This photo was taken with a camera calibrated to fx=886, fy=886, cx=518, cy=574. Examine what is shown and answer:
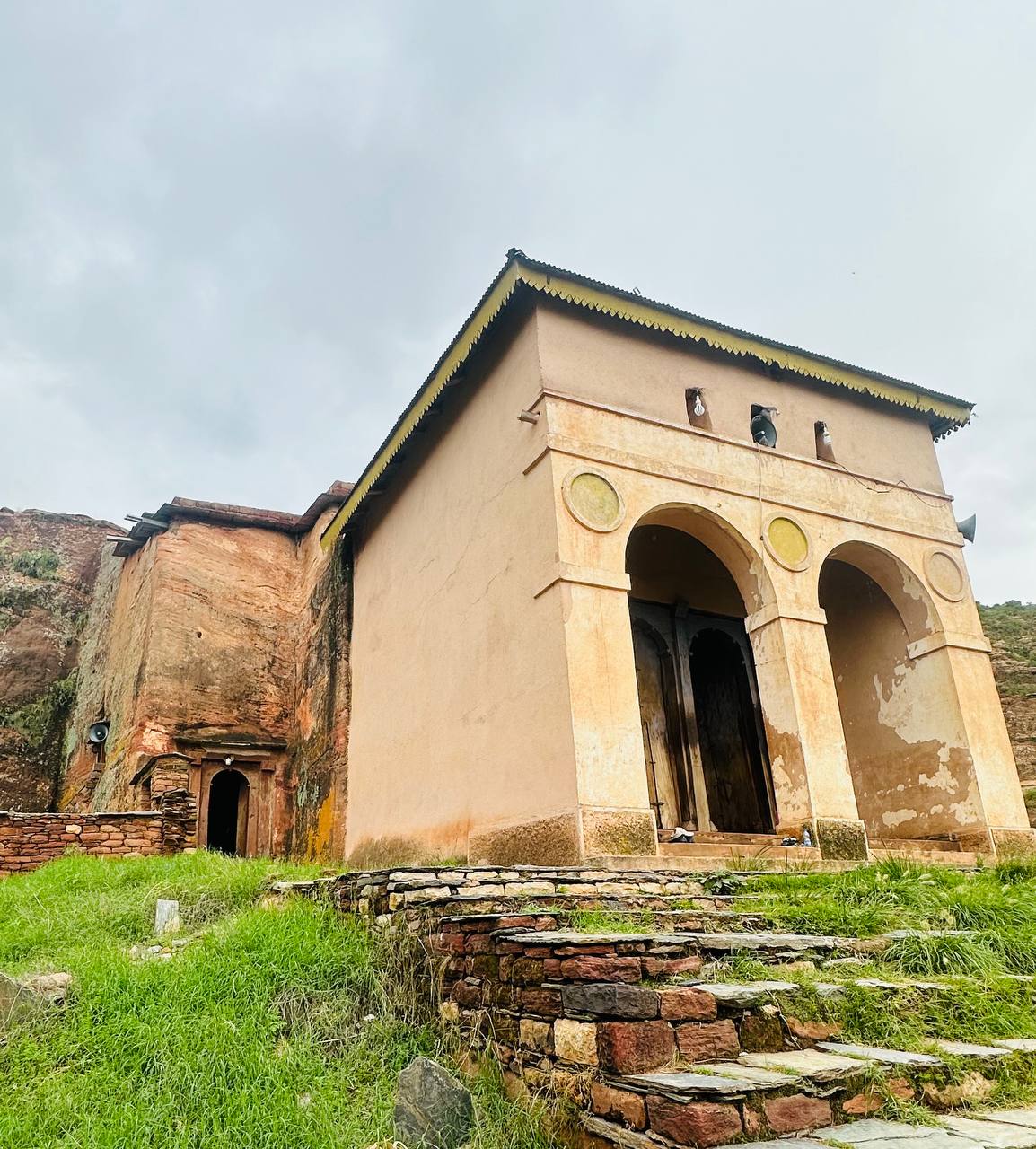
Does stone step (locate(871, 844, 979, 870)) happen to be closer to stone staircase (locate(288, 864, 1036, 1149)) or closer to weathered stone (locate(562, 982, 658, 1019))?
stone staircase (locate(288, 864, 1036, 1149))

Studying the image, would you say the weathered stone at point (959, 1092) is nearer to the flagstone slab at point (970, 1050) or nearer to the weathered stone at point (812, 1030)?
the flagstone slab at point (970, 1050)

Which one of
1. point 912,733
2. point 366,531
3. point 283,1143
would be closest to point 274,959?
point 283,1143

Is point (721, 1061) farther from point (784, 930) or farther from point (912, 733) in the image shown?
point (912, 733)

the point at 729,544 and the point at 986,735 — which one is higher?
the point at 729,544

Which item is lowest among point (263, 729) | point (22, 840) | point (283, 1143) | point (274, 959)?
point (283, 1143)

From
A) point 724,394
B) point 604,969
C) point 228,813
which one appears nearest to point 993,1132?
point 604,969

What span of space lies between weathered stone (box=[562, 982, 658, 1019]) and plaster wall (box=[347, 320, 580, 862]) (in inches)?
140

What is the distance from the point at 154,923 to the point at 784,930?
4.79m

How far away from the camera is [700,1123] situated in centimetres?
275

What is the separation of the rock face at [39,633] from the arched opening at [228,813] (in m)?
4.94

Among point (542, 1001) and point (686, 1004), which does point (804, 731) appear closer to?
point (542, 1001)

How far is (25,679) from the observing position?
21.6 m

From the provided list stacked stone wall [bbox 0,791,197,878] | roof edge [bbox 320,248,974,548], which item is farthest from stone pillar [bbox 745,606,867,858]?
stacked stone wall [bbox 0,791,197,878]

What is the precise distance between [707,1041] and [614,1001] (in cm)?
37
